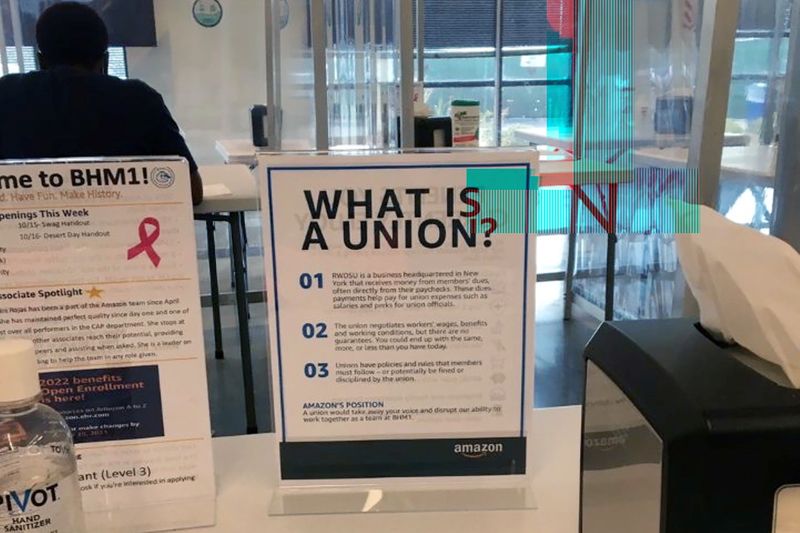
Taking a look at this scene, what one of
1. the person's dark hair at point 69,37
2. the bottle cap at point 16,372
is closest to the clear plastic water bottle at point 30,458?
the bottle cap at point 16,372

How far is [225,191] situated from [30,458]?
7.03 feet

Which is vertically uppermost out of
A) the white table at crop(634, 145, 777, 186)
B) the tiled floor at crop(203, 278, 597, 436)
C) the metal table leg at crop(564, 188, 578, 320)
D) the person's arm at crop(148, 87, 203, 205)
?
the person's arm at crop(148, 87, 203, 205)

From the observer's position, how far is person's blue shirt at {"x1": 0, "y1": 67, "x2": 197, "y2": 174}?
6.81 feet

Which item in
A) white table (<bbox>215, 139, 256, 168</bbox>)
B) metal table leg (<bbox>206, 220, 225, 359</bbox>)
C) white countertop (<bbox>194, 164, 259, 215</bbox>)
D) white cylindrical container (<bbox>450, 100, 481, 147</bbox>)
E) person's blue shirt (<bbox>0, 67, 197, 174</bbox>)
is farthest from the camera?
white table (<bbox>215, 139, 256, 168</bbox>)

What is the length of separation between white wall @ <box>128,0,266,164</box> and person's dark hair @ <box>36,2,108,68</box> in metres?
3.25

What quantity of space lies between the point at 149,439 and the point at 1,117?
1768mm

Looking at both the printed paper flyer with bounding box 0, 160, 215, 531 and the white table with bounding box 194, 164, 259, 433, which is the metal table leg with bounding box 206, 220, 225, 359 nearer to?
the white table with bounding box 194, 164, 259, 433

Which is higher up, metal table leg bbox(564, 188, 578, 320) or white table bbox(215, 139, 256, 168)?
white table bbox(215, 139, 256, 168)

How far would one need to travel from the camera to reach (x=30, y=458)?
1.69ft

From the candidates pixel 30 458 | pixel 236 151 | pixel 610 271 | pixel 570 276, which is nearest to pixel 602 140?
pixel 30 458

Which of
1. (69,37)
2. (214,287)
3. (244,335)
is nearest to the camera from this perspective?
(69,37)

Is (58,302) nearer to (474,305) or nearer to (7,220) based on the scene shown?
(7,220)

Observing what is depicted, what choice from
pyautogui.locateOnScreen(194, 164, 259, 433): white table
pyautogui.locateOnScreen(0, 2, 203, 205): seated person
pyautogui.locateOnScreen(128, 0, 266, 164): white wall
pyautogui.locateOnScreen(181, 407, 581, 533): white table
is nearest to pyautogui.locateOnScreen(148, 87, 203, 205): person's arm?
pyautogui.locateOnScreen(0, 2, 203, 205): seated person

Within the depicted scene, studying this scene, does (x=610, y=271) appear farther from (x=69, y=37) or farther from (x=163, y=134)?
(x=69, y=37)
